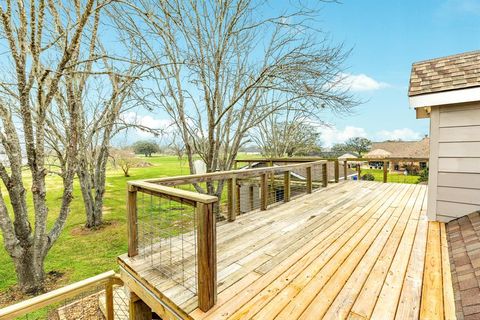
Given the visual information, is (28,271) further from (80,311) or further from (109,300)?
(109,300)

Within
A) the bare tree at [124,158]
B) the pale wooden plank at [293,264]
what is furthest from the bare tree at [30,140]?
the bare tree at [124,158]

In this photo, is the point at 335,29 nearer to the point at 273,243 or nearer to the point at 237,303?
the point at 273,243

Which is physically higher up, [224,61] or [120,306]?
[224,61]

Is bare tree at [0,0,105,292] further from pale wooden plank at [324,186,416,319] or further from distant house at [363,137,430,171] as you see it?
distant house at [363,137,430,171]

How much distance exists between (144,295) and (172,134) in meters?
6.04

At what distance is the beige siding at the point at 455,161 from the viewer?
10.4 feet

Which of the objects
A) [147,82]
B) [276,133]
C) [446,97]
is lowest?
[446,97]

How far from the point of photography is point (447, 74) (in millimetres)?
3414

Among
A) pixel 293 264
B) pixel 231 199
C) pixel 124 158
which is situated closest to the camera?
pixel 293 264

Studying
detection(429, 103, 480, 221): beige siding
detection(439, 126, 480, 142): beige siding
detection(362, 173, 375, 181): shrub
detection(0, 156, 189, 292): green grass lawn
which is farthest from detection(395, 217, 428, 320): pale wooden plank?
detection(362, 173, 375, 181): shrub

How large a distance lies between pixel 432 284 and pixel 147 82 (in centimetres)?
762

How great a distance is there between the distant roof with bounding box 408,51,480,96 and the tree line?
2.49 metres

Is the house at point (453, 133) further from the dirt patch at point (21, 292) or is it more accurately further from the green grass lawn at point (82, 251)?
the dirt patch at point (21, 292)

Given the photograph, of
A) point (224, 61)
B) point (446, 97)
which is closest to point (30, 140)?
point (224, 61)
